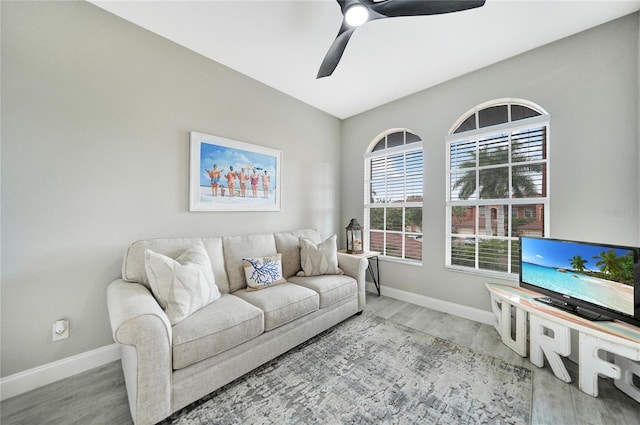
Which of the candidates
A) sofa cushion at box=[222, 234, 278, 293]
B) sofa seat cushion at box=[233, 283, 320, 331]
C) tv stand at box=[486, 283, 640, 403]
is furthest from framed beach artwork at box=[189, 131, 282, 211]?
tv stand at box=[486, 283, 640, 403]

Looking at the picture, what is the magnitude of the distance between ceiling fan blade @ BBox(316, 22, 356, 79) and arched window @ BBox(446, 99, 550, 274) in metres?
1.71

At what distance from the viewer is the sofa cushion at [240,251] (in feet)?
7.45

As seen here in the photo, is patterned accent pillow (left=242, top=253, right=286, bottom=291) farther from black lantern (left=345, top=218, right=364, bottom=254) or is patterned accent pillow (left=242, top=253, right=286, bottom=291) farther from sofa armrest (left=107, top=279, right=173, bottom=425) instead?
black lantern (left=345, top=218, right=364, bottom=254)

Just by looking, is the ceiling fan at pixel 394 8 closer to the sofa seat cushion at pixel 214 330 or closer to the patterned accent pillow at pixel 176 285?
the patterned accent pillow at pixel 176 285

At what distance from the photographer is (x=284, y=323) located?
1933 millimetres

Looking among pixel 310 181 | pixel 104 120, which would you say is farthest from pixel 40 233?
pixel 310 181

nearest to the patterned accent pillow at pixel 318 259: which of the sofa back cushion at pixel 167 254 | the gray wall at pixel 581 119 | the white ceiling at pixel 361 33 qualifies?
the sofa back cushion at pixel 167 254

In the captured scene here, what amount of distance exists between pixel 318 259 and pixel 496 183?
2.10 metres

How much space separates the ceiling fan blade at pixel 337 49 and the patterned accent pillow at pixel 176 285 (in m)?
1.90

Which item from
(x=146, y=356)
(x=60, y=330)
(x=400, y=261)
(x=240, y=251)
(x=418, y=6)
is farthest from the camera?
(x=400, y=261)

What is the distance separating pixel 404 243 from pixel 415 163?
1.10 meters

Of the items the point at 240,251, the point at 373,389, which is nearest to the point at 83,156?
the point at 240,251

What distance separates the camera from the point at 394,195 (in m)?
3.47

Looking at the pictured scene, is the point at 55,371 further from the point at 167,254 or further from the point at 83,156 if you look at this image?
the point at 83,156
